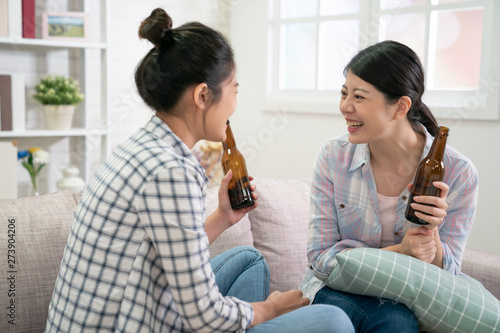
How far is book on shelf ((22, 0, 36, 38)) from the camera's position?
3115 millimetres

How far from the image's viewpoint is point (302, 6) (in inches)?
149

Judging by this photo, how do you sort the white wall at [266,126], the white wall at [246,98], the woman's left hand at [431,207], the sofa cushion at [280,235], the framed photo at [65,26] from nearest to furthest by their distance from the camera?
the woman's left hand at [431,207], the sofa cushion at [280,235], the white wall at [266,126], the framed photo at [65,26], the white wall at [246,98]

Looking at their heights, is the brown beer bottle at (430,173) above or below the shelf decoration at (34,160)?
above

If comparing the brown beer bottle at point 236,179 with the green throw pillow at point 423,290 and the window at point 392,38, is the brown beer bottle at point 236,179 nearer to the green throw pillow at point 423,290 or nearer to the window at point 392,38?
the green throw pillow at point 423,290

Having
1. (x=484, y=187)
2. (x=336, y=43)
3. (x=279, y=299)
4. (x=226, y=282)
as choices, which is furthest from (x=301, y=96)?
(x=279, y=299)

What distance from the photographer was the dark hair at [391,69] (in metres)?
1.62

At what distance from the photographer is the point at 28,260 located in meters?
1.61

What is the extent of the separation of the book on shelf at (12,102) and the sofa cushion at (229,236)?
1567 mm

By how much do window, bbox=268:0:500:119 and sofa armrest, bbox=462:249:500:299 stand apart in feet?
2.90

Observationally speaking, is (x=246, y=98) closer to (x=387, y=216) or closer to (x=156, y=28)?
(x=387, y=216)

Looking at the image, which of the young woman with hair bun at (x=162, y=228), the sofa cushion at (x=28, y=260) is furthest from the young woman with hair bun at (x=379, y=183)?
the sofa cushion at (x=28, y=260)

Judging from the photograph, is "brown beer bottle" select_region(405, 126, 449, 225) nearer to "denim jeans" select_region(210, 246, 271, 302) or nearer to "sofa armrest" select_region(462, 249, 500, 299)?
"denim jeans" select_region(210, 246, 271, 302)

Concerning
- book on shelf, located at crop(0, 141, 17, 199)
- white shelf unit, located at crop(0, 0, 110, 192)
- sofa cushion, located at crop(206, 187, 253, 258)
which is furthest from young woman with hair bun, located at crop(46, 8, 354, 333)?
white shelf unit, located at crop(0, 0, 110, 192)

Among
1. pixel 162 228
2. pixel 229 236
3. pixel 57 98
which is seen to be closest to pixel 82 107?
pixel 57 98
